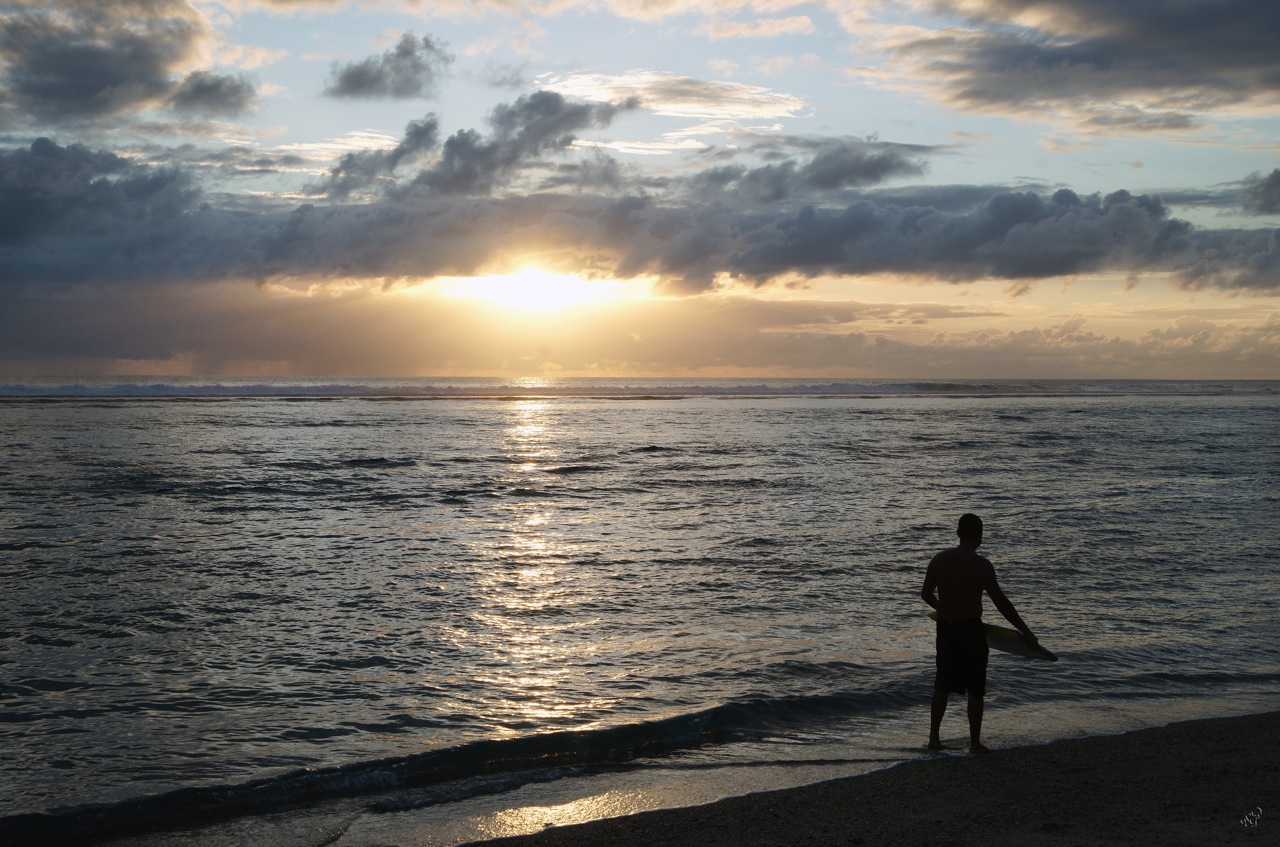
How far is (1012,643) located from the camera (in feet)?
28.5

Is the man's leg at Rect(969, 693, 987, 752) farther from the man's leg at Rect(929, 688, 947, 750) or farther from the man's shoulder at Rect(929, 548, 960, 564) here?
the man's shoulder at Rect(929, 548, 960, 564)

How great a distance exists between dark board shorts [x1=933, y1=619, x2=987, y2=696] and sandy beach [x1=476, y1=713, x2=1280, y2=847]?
2.06 feet

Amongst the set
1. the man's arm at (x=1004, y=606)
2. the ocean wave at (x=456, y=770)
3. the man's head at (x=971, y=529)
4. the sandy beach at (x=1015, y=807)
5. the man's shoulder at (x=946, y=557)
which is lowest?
the ocean wave at (x=456, y=770)

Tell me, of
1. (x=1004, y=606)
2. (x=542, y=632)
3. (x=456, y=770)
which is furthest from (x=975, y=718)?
(x=542, y=632)

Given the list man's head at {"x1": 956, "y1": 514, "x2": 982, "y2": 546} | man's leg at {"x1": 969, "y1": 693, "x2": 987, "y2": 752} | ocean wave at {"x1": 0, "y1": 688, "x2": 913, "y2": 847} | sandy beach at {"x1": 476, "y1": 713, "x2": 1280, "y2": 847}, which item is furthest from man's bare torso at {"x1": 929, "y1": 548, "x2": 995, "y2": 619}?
ocean wave at {"x1": 0, "y1": 688, "x2": 913, "y2": 847}

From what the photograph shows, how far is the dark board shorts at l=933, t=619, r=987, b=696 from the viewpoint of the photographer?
27.5 ft

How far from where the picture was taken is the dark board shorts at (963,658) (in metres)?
8.38

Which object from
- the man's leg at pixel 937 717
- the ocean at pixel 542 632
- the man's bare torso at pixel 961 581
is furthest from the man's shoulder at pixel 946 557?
the ocean at pixel 542 632

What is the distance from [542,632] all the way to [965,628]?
590 centimetres

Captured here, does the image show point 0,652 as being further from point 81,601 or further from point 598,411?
point 598,411

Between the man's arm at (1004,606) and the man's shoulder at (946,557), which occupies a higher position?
the man's shoulder at (946,557)

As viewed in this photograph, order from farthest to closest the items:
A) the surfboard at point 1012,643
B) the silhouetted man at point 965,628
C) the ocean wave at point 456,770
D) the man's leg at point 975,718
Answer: the surfboard at point 1012,643 → the silhouetted man at point 965,628 → the man's leg at point 975,718 → the ocean wave at point 456,770

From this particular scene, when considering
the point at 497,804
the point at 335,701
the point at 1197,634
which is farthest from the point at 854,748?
the point at 1197,634

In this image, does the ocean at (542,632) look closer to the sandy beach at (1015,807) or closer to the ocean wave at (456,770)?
the ocean wave at (456,770)
